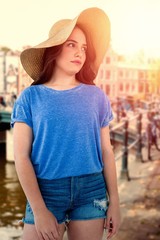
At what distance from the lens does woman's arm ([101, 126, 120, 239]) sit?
1.16 m

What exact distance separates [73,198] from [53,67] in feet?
1.08

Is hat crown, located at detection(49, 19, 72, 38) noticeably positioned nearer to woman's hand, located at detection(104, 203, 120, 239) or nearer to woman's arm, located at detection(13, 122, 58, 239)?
woman's arm, located at detection(13, 122, 58, 239)

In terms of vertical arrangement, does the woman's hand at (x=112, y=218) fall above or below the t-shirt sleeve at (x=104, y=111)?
below

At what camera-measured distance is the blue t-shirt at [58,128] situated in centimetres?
110

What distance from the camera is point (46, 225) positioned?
1.06m

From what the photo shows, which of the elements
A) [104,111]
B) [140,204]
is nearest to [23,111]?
[104,111]

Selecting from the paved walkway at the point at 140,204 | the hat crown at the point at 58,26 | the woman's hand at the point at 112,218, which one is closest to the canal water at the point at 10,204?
the paved walkway at the point at 140,204

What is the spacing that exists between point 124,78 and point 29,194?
20186 mm

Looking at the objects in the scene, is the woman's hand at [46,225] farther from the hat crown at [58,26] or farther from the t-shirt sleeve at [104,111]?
the hat crown at [58,26]

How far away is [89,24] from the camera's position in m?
1.21

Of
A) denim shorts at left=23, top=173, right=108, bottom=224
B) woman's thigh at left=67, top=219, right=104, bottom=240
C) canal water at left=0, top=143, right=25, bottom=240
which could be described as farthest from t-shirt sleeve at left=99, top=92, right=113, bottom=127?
canal water at left=0, top=143, right=25, bottom=240

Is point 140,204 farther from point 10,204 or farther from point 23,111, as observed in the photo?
point 10,204

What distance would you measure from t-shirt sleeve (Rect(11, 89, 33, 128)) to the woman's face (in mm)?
127

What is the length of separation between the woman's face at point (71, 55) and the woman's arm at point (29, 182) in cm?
18
